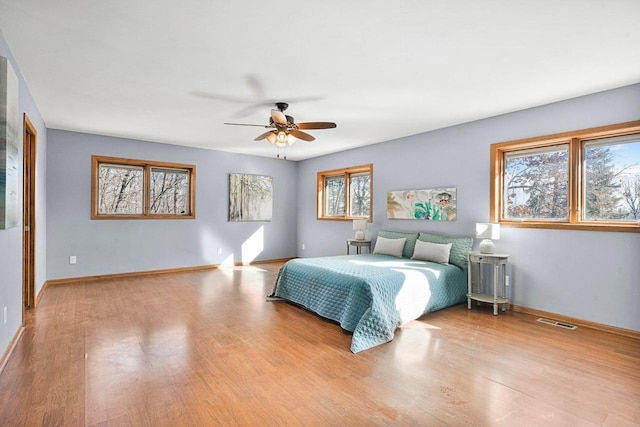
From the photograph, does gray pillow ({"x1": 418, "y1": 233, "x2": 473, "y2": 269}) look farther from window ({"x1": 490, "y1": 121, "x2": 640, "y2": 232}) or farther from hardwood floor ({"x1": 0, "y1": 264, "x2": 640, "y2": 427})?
hardwood floor ({"x1": 0, "y1": 264, "x2": 640, "y2": 427})

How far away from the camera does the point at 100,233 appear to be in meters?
5.50

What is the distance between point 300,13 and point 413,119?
2.73 meters

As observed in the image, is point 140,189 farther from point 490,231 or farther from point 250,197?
point 490,231

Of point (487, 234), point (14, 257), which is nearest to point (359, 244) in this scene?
point (487, 234)

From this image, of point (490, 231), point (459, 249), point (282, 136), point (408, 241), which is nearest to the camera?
point (282, 136)

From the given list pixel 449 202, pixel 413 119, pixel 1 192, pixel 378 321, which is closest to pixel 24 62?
pixel 1 192

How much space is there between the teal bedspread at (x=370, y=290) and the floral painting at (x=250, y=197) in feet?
A: 10.0

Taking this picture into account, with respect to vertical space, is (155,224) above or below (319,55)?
below

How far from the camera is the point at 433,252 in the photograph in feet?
14.8

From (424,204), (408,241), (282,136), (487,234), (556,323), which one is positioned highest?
(282,136)

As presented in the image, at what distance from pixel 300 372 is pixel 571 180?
3574 mm

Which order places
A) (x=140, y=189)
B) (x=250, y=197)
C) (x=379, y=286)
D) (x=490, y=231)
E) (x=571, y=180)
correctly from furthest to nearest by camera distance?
(x=250, y=197) → (x=140, y=189) → (x=490, y=231) → (x=571, y=180) → (x=379, y=286)

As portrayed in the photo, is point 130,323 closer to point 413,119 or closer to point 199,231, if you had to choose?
point 199,231

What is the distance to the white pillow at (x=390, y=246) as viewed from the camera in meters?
5.03
